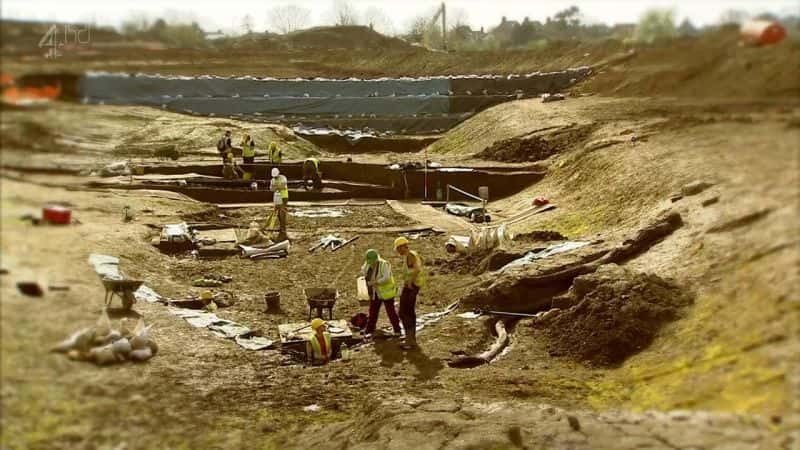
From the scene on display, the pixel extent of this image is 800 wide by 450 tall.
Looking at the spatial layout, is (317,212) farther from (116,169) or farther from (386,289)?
(116,169)

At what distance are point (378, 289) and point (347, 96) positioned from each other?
2.42 metres

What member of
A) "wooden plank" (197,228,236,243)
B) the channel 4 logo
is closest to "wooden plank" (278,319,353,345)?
"wooden plank" (197,228,236,243)

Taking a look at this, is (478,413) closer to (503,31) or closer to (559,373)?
(559,373)

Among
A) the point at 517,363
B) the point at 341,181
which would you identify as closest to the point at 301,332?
the point at 517,363

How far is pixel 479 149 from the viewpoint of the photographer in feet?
38.2

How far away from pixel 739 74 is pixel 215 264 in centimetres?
654

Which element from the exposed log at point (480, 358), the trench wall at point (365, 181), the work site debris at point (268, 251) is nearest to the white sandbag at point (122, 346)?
the trench wall at point (365, 181)

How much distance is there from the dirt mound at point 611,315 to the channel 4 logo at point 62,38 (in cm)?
253

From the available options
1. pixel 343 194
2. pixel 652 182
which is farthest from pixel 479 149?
pixel 652 182

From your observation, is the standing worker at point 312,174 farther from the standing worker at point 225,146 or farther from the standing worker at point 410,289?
the standing worker at point 410,289

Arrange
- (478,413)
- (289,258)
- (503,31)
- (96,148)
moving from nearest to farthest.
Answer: (96,148)
(503,31)
(478,413)
(289,258)

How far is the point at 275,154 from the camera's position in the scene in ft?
19.8

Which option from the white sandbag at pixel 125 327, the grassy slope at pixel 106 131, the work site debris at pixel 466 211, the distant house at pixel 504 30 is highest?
the distant house at pixel 504 30

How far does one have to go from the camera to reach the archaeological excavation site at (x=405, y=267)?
2230 millimetres
